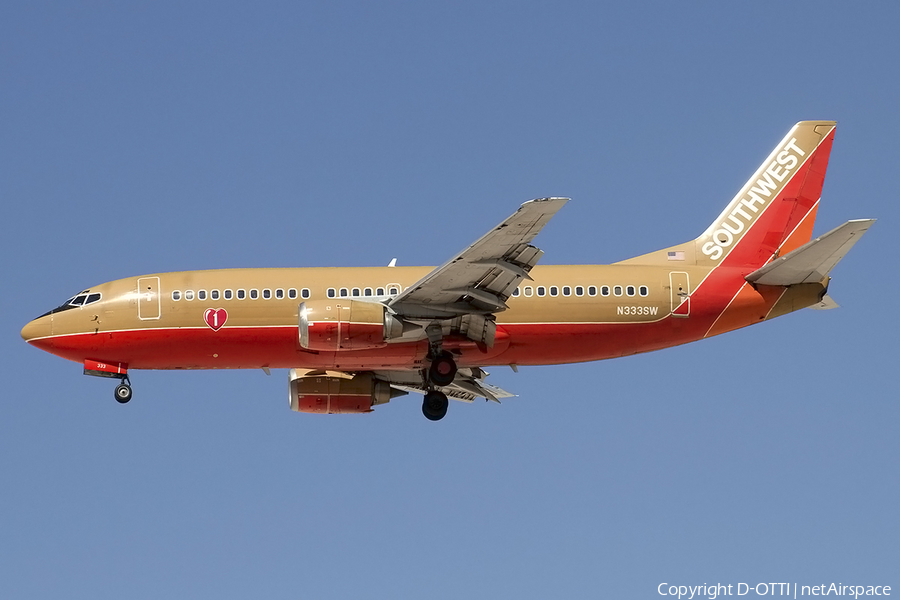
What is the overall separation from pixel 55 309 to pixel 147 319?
3714 mm

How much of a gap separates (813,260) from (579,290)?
26.2ft

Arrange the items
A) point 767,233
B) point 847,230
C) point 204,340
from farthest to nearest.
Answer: point 767,233 < point 204,340 < point 847,230

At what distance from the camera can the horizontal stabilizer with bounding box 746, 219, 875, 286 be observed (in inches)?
1539

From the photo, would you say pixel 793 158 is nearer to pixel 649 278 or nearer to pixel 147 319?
pixel 649 278

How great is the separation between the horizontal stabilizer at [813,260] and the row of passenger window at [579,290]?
4.22 m

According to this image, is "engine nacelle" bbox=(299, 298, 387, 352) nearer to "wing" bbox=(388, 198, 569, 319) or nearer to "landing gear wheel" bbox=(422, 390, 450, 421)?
"wing" bbox=(388, 198, 569, 319)

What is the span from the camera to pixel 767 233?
45.2 metres

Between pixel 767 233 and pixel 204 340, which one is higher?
pixel 767 233

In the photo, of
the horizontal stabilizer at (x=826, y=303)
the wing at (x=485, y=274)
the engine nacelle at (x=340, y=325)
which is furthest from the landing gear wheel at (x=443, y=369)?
the horizontal stabilizer at (x=826, y=303)

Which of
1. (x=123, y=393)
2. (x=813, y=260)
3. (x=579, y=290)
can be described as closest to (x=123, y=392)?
(x=123, y=393)

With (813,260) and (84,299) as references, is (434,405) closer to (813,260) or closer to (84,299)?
(84,299)

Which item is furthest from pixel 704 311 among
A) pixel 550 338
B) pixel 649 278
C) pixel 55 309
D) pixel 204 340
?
pixel 55 309

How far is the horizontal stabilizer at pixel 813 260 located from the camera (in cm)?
3909

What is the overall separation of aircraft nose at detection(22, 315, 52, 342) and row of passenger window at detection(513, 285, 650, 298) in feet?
53.4
